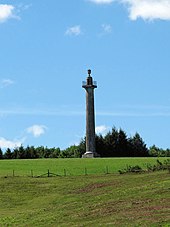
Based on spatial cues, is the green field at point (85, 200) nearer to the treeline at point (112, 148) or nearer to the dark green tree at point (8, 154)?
the treeline at point (112, 148)

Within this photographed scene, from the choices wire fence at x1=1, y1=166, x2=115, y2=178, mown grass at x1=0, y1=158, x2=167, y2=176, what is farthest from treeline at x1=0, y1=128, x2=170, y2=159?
wire fence at x1=1, y1=166, x2=115, y2=178

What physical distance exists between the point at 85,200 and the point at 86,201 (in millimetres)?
880

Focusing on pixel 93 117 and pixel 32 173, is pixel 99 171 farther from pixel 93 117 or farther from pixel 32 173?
pixel 93 117

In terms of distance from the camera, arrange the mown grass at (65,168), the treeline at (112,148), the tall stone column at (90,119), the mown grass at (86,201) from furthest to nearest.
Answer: the treeline at (112,148) → the tall stone column at (90,119) → the mown grass at (65,168) → the mown grass at (86,201)

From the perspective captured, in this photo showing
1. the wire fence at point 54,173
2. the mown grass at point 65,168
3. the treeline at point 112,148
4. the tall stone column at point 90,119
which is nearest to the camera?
the wire fence at point 54,173

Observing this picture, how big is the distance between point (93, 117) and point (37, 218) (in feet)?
244

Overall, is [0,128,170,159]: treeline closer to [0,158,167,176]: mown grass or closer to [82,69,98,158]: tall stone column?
[82,69,98,158]: tall stone column

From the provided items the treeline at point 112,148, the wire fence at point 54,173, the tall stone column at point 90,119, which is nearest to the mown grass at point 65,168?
the wire fence at point 54,173

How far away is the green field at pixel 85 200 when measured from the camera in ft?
114

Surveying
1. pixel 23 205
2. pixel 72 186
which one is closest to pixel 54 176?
pixel 72 186

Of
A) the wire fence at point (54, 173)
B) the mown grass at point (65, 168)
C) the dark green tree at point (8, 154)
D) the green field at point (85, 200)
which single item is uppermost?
the dark green tree at point (8, 154)

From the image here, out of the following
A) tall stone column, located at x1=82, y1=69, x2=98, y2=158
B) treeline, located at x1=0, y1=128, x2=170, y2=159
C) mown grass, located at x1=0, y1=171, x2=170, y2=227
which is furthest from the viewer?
treeline, located at x1=0, y1=128, x2=170, y2=159

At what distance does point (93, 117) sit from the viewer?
4508 inches

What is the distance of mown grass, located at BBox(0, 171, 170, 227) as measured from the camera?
34781 millimetres
